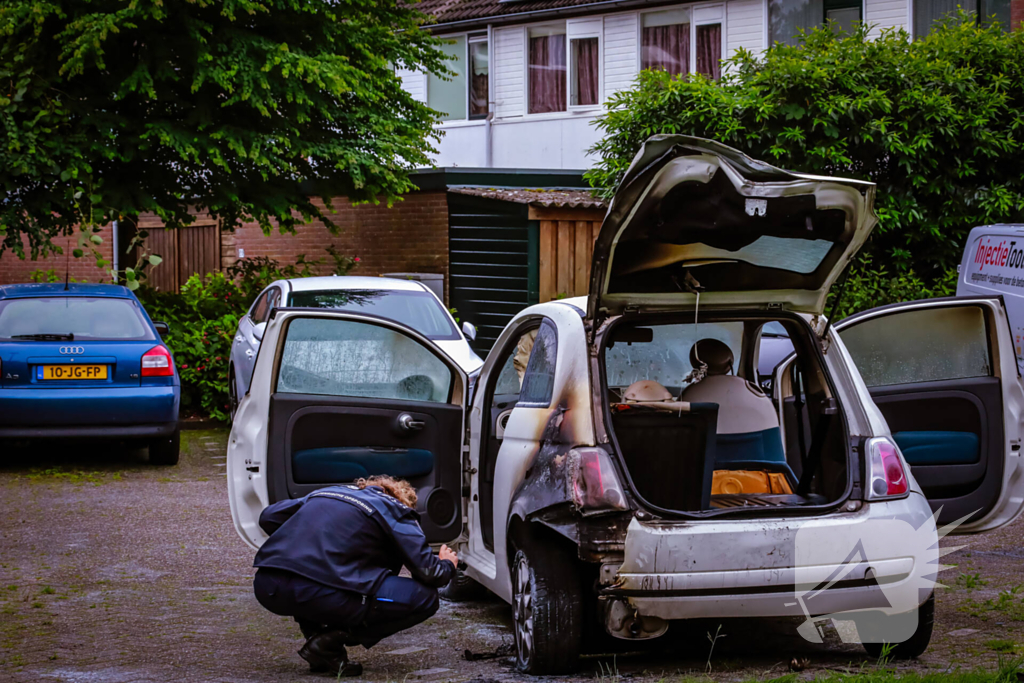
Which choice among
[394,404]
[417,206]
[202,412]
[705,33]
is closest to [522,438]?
[394,404]

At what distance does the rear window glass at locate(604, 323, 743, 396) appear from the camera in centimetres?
691

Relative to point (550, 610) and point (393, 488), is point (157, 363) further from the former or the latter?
point (550, 610)

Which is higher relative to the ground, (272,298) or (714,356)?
(272,298)

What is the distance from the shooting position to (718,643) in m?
→ 5.67

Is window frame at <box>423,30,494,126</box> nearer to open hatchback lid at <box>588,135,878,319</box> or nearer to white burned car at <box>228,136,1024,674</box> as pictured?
white burned car at <box>228,136,1024,674</box>

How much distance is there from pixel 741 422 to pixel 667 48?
17806 millimetres

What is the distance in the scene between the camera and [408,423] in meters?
6.31

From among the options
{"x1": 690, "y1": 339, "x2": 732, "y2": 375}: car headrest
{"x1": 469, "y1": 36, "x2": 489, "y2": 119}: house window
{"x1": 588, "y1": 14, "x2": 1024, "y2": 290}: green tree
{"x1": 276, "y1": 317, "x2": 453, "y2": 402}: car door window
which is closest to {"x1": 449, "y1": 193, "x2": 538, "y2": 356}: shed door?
{"x1": 588, "y1": 14, "x2": 1024, "y2": 290}: green tree

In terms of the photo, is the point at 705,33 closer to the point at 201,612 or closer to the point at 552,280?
the point at 552,280

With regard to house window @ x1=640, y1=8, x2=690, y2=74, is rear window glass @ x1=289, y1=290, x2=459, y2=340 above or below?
below

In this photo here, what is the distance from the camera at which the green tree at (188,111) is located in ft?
43.9

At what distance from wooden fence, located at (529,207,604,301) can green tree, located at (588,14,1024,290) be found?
9.30 ft

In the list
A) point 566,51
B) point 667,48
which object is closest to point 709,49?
point 667,48

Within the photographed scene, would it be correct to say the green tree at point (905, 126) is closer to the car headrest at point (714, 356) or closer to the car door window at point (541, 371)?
the car headrest at point (714, 356)
